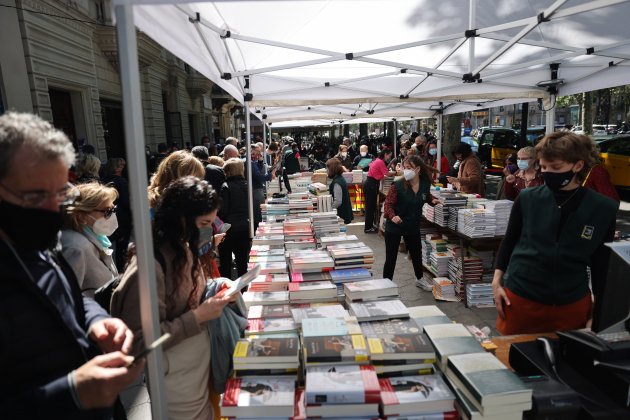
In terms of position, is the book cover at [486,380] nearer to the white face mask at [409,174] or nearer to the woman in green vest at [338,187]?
the white face mask at [409,174]

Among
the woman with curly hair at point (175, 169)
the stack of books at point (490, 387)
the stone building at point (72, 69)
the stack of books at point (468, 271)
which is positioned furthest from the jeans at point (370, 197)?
the stack of books at point (490, 387)

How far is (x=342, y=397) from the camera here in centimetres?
125

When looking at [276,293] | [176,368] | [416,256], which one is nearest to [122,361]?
[176,368]

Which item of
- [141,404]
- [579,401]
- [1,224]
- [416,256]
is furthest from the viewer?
[416,256]

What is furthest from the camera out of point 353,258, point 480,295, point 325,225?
point 480,295

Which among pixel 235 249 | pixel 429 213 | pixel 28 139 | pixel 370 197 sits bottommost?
pixel 235 249

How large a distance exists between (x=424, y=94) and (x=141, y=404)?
15.7 ft

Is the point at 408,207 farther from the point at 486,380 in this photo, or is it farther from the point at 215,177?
the point at 486,380

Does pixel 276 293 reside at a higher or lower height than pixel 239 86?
lower

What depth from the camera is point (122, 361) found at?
1052 millimetres

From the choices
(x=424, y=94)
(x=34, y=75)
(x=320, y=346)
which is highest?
(x=34, y=75)

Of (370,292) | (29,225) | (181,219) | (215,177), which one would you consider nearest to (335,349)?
(370,292)

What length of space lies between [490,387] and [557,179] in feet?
4.04

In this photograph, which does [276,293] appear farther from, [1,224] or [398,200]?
[398,200]
